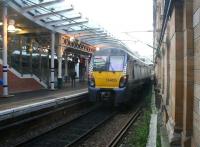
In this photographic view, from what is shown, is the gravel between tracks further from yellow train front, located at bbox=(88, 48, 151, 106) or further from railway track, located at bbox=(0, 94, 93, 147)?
railway track, located at bbox=(0, 94, 93, 147)

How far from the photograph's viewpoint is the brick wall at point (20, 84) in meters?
21.5

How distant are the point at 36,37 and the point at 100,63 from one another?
32.3 ft

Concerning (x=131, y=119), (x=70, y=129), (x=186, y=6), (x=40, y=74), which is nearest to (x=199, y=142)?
(x=186, y=6)

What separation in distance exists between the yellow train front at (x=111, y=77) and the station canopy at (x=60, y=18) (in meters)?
4.40

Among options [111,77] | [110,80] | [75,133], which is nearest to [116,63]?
[111,77]

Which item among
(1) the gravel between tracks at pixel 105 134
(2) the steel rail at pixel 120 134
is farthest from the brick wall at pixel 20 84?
(2) the steel rail at pixel 120 134

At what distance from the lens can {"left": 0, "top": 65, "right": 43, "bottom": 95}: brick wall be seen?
2146 cm

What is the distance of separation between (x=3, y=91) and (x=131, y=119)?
22.6 feet

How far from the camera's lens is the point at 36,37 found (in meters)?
26.2

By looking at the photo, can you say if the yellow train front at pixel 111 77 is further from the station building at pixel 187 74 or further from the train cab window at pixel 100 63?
the station building at pixel 187 74

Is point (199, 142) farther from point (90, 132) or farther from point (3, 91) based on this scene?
point (3, 91)

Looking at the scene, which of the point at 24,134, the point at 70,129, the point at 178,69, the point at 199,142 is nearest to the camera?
the point at 199,142

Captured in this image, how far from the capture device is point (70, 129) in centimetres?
1291

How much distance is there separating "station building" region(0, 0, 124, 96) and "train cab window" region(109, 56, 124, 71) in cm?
476
